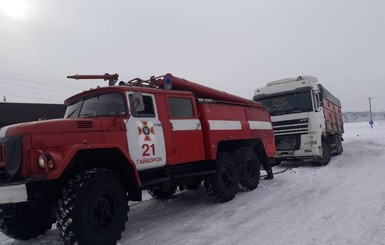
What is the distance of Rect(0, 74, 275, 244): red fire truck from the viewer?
5.07 meters

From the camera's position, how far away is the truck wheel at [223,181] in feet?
27.9

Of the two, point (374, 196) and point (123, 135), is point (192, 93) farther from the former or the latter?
point (374, 196)

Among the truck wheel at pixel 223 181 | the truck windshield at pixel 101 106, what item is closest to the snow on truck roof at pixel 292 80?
the truck wheel at pixel 223 181

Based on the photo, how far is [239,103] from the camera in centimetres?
1019

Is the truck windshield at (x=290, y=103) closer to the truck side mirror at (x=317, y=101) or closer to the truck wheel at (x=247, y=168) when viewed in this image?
the truck side mirror at (x=317, y=101)

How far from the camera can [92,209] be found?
5.31m

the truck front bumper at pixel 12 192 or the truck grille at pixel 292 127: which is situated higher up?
the truck grille at pixel 292 127

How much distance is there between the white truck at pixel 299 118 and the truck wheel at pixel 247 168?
15.3 ft

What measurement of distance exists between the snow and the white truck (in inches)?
149

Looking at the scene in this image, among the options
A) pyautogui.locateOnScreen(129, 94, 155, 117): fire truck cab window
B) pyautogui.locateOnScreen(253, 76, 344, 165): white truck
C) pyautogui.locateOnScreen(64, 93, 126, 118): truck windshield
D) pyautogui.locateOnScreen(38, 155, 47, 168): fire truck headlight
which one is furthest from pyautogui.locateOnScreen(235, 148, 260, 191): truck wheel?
pyautogui.locateOnScreen(38, 155, 47, 168): fire truck headlight

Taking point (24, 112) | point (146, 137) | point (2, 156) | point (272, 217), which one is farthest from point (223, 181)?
point (24, 112)

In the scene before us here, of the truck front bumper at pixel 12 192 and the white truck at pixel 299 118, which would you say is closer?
the truck front bumper at pixel 12 192

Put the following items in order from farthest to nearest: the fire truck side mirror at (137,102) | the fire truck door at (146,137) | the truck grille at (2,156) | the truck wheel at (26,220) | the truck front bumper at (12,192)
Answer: the fire truck door at (146,137)
the fire truck side mirror at (137,102)
the truck wheel at (26,220)
the truck grille at (2,156)
the truck front bumper at (12,192)

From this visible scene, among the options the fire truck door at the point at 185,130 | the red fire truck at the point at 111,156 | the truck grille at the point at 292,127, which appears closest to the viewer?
the red fire truck at the point at 111,156
